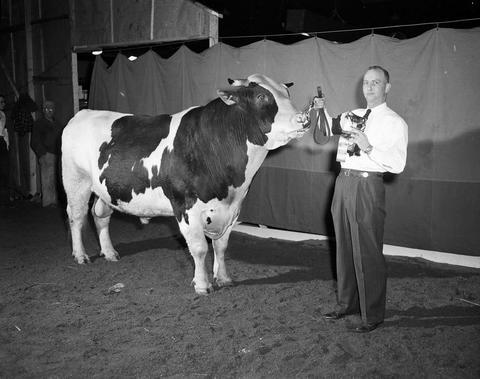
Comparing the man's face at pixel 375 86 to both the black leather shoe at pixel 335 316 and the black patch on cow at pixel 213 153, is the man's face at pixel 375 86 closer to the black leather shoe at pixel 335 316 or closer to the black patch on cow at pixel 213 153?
the black patch on cow at pixel 213 153

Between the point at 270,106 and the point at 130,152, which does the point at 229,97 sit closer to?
the point at 270,106

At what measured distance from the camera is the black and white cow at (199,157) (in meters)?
4.44

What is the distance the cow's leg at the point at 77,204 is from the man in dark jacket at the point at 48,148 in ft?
11.6

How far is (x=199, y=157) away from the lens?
4.72 metres

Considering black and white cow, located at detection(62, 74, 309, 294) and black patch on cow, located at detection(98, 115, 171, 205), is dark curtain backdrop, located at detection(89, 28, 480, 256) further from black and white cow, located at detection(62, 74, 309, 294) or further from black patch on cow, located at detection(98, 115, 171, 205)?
black patch on cow, located at detection(98, 115, 171, 205)

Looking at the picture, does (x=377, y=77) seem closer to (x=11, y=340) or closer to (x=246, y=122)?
(x=246, y=122)

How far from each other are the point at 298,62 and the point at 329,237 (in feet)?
7.47

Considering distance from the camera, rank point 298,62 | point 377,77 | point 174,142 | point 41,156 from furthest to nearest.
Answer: point 41,156 < point 298,62 < point 174,142 < point 377,77

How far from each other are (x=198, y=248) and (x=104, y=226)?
1814mm

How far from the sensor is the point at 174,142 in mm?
4883

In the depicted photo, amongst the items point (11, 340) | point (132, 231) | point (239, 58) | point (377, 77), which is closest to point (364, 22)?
point (239, 58)

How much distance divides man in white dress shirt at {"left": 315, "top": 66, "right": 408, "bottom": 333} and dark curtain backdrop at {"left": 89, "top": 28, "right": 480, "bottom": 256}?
1.95 meters

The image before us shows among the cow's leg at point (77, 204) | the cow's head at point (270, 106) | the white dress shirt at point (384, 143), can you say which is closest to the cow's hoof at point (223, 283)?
the cow's head at point (270, 106)

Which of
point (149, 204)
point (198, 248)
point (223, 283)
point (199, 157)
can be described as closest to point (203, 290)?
point (223, 283)
